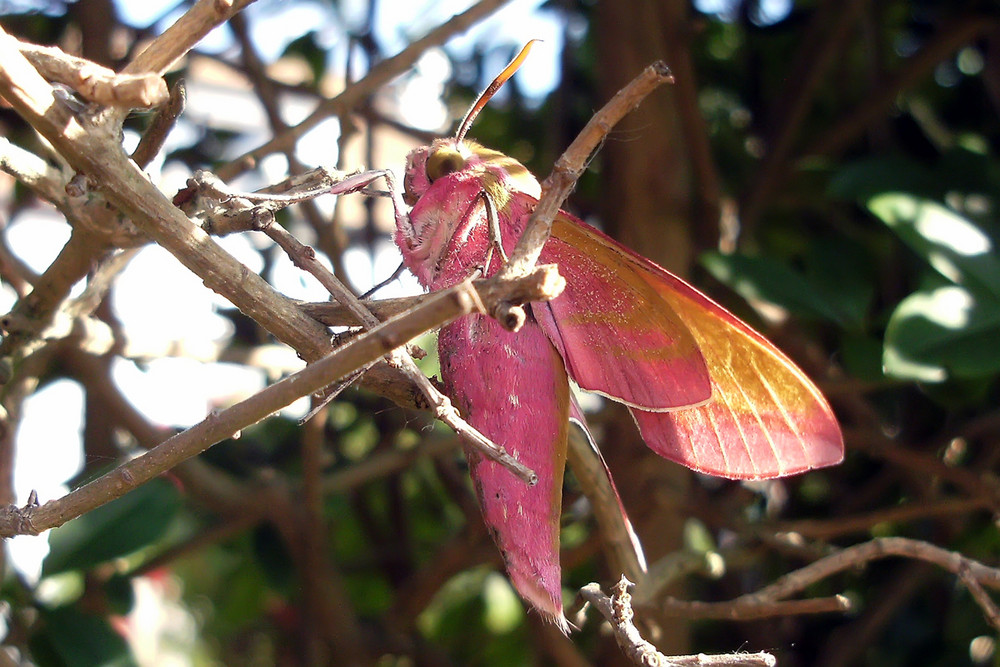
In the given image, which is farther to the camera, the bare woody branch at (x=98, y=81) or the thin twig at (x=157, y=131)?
the thin twig at (x=157, y=131)

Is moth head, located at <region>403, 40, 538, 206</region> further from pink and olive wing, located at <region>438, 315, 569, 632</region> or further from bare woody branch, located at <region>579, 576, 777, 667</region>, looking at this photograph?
bare woody branch, located at <region>579, 576, 777, 667</region>

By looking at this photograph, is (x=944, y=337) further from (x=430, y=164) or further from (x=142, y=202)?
(x=142, y=202)

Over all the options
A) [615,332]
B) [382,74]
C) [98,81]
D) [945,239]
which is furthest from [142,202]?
[945,239]

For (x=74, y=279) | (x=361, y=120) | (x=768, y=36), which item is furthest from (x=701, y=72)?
(x=74, y=279)

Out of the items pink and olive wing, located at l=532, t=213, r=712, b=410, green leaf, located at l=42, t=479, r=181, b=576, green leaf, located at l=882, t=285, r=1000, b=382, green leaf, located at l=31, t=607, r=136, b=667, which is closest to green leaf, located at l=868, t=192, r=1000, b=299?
green leaf, located at l=882, t=285, r=1000, b=382

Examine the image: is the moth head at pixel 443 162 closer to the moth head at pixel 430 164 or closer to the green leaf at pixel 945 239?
the moth head at pixel 430 164

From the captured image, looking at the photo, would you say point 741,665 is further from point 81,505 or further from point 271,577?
point 271,577

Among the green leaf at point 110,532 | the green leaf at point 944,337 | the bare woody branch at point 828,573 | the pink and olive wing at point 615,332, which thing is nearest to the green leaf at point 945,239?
the green leaf at point 944,337
